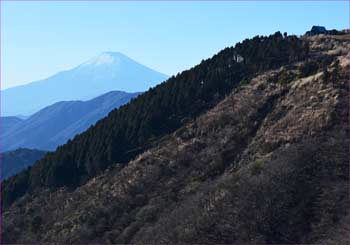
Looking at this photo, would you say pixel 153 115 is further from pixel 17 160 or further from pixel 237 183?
pixel 17 160

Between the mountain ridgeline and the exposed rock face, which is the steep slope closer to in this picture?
the mountain ridgeline

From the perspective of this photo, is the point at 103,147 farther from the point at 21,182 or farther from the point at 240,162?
the point at 240,162

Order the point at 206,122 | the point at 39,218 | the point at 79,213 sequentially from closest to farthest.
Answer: the point at 79,213, the point at 39,218, the point at 206,122

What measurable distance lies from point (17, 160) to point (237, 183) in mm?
134972

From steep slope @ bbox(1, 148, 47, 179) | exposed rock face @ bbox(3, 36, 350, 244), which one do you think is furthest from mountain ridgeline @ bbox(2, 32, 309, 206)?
steep slope @ bbox(1, 148, 47, 179)

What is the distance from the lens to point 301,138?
3041cm

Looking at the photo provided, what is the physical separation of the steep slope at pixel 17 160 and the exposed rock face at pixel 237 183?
104 meters

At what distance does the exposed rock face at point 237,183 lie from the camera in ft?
79.4

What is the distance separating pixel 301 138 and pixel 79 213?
1621 centimetres

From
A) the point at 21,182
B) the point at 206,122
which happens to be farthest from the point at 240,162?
the point at 21,182

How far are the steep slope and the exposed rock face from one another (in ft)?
341

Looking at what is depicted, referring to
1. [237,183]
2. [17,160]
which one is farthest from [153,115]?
[17,160]

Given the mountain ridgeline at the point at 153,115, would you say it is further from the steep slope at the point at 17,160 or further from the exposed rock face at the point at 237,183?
the steep slope at the point at 17,160

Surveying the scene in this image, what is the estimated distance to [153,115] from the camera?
46969 mm
